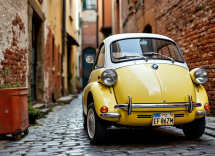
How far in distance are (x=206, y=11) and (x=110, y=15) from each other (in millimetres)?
19353

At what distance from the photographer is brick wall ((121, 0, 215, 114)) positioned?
6.91 meters

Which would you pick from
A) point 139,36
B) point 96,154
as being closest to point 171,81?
point 139,36

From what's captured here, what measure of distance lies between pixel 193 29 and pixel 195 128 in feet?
14.0

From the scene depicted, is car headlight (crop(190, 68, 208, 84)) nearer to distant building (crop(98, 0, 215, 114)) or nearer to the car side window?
the car side window

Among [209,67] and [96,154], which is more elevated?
[209,67]

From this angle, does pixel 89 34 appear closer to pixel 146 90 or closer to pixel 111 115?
pixel 146 90

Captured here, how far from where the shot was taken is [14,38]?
6441 millimetres

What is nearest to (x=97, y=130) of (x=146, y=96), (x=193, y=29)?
(x=146, y=96)

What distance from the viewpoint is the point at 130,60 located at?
4363 mm

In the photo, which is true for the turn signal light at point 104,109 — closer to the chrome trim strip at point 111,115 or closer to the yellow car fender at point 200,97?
the chrome trim strip at point 111,115

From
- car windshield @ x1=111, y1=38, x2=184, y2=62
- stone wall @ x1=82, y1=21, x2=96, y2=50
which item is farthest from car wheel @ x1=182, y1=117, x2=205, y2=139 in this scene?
stone wall @ x1=82, y1=21, x2=96, y2=50

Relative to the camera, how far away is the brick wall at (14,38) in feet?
18.5

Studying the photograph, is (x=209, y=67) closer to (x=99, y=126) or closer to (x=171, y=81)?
(x=171, y=81)

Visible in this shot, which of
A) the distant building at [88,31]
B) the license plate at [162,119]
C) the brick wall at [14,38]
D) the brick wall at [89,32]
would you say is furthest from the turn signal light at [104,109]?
the brick wall at [89,32]
